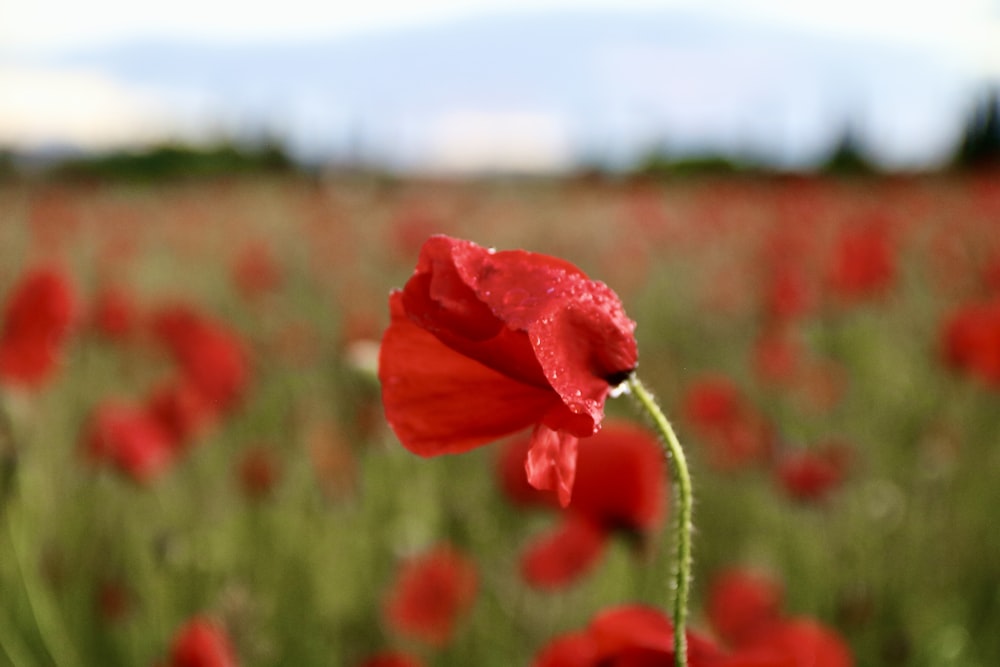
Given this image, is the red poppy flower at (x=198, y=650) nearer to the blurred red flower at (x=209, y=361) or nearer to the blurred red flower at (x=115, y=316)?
the blurred red flower at (x=209, y=361)

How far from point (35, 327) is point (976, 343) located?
1453 millimetres

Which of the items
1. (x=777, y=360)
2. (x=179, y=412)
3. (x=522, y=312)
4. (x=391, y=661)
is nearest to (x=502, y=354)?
(x=522, y=312)

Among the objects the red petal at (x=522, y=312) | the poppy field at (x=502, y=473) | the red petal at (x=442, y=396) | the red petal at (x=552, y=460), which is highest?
the red petal at (x=522, y=312)

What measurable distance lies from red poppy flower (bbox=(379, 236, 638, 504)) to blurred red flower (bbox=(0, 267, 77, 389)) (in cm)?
104

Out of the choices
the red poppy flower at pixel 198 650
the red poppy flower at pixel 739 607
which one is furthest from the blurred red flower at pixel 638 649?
the red poppy flower at pixel 739 607

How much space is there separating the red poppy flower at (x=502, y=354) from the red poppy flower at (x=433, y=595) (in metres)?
0.83

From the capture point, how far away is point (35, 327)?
132 centimetres

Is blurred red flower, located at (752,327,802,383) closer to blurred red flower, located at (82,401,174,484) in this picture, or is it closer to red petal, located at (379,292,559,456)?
blurred red flower, located at (82,401,174,484)

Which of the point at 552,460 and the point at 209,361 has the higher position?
the point at 552,460

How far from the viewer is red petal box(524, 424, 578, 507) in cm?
39

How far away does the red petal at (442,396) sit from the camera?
39 cm

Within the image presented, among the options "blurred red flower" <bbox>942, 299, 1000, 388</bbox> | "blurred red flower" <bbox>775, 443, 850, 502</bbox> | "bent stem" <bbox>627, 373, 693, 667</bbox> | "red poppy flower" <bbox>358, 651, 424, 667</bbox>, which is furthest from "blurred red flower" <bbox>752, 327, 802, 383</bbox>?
"bent stem" <bbox>627, 373, 693, 667</bbox>

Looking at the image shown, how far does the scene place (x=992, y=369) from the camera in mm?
1647

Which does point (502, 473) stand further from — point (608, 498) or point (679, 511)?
point (679, 511)
